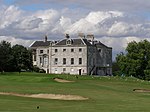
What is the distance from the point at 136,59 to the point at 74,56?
21715 mm

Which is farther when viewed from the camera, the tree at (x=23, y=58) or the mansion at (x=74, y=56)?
the mansion at (x=74, y=56)

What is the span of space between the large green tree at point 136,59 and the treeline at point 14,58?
29487mm

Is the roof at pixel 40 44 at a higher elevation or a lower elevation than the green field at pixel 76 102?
higher

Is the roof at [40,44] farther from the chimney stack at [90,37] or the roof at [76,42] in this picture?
the chimney stack at [90,37]

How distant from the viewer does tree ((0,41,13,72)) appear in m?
117

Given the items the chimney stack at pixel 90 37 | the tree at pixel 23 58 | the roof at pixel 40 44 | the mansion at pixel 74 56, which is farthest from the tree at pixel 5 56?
the chimney stack at pixel 90 37

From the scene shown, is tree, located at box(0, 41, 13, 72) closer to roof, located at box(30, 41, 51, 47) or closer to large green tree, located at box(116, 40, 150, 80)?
roof, located at box(30, 41, 51, 47)

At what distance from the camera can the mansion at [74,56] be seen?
140m

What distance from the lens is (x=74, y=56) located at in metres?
141

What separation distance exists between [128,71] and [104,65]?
60.3 feet

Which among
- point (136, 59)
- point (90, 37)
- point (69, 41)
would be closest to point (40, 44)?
point (69, 41)

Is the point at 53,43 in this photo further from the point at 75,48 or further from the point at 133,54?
the point at 133,54

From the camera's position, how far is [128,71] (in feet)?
432

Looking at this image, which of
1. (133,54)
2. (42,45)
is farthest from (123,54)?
(42,45)
